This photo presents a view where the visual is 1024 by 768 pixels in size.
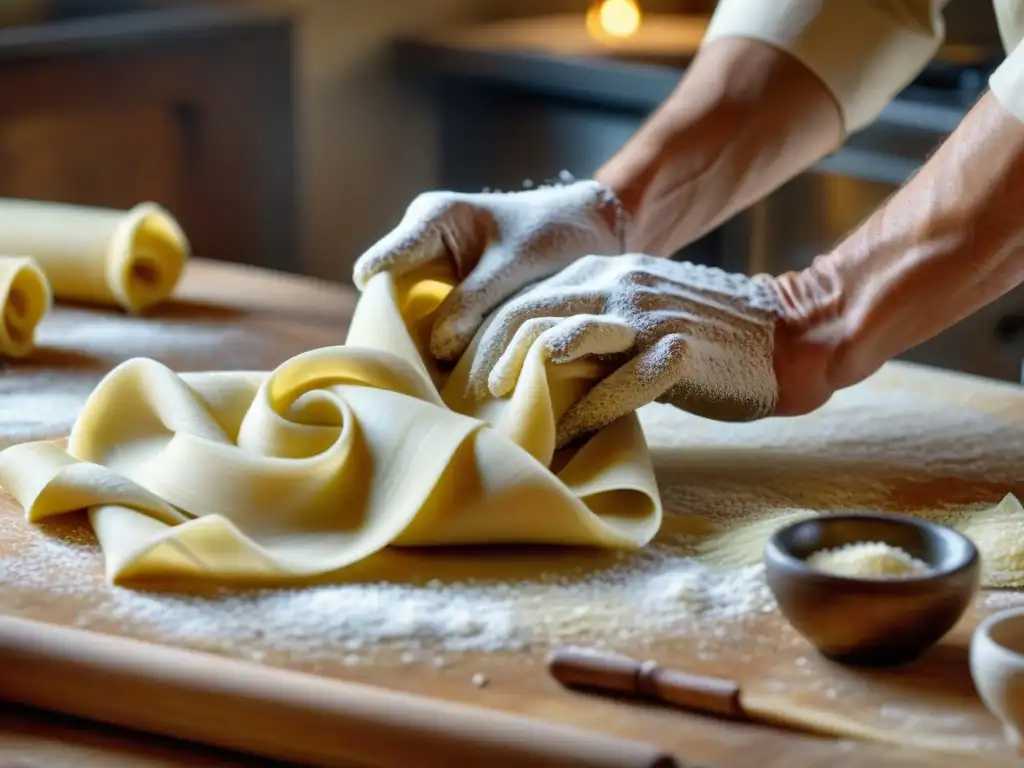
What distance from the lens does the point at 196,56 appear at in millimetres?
2963

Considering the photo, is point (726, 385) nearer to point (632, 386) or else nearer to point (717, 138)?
point (632, 386)

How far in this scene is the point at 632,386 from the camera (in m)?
1.23

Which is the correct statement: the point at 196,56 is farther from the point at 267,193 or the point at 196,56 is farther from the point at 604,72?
the point at 604,72

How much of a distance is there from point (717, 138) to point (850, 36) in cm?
19

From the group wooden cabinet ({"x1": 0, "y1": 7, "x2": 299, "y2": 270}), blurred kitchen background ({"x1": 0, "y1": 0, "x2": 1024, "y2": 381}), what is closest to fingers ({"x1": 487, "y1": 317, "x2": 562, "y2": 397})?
blurred kitchen background ({"x1": 0, "y1": 0, "x2": 1024, "y2": 381})

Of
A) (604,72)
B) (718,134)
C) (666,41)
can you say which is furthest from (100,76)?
(718,134)

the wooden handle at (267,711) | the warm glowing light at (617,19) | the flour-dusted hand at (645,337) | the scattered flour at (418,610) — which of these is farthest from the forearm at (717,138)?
the warm glowing light at (617,19)

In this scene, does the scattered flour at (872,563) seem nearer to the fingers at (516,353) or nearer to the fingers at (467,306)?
the fingers at (516,353)

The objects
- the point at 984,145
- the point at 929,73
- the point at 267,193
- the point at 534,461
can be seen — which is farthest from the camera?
the point at 267,193

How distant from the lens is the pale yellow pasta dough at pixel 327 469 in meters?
1.09

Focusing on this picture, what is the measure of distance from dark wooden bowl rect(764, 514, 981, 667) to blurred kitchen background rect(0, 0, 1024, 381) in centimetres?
156

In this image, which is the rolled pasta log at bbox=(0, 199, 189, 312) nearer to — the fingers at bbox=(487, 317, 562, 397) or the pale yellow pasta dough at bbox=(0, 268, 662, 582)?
the pale yellow pasta dough at bbox=(0, 268, 662, 582)

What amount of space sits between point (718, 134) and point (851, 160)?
1.05 m

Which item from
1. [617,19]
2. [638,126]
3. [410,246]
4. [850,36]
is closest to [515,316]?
[410,246]
